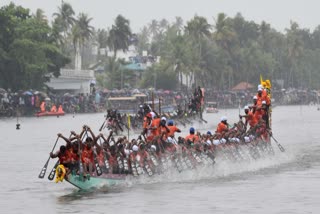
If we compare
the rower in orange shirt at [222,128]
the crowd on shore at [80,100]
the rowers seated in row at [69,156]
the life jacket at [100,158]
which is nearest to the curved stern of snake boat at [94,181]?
the rowers seated in row at [69,156]

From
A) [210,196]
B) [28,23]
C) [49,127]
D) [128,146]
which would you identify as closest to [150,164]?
[128,146]

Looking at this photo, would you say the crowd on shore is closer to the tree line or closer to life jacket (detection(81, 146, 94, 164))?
the tree line

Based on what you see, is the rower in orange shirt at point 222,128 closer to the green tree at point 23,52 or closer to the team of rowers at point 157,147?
the team of rowers at point 157,147

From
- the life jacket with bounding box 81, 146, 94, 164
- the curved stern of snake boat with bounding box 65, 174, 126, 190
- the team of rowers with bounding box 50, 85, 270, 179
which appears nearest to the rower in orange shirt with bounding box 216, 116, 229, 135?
the team of rowers with bounding box 50, 85, 270, 179

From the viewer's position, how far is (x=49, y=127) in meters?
81.2

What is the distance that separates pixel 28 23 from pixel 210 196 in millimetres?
81482

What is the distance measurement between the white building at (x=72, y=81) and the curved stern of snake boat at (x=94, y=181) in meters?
93.7

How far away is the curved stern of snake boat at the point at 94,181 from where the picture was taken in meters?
33.6

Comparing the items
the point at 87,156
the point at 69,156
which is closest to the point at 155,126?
the point at 87,156

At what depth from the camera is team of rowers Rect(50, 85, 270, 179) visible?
33.5 m

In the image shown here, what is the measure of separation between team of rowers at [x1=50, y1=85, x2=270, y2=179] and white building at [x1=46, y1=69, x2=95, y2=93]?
84.4 m

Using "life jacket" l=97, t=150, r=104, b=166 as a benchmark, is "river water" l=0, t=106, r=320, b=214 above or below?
below

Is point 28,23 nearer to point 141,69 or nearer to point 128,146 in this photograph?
point 141,69

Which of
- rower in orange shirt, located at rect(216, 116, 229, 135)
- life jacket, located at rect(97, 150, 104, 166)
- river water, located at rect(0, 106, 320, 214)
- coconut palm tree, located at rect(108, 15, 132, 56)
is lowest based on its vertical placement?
river water, located at rect(0, 106, 320, 214)
